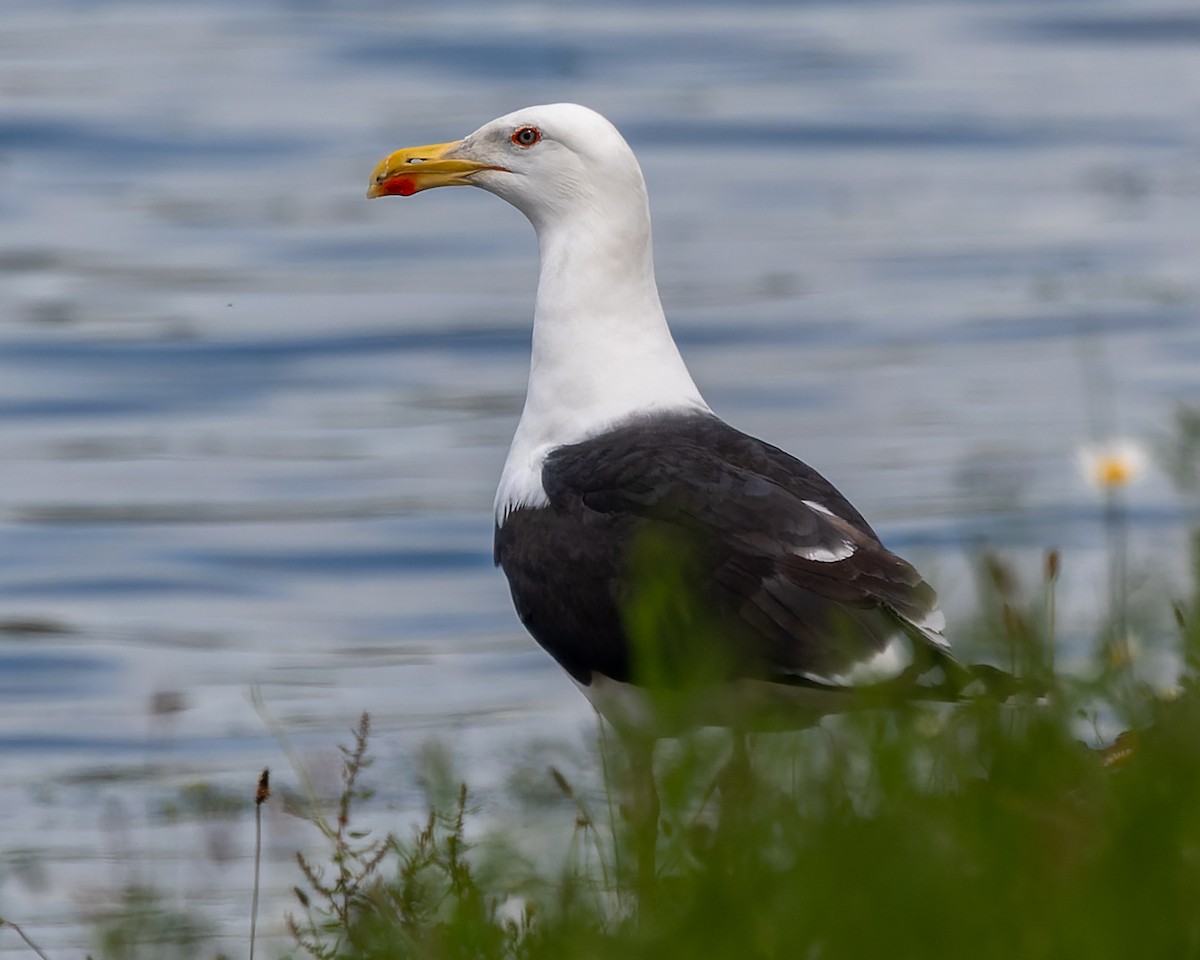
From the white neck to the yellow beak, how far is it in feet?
1.08

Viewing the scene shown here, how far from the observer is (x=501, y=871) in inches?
155

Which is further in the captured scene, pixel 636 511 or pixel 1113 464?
pixel 636 511

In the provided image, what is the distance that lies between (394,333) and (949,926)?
39.5 feet

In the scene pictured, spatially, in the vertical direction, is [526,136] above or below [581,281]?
above

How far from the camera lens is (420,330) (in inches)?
596

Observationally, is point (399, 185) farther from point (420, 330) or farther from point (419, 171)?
point (420, 330)

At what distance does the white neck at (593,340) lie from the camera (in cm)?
648

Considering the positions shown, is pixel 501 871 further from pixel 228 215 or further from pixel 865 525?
pixel 228 215

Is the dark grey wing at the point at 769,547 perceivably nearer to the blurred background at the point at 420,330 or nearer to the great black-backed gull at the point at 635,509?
the great black-backed gull at the point at 635,509

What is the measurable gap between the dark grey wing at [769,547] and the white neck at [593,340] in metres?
0.41

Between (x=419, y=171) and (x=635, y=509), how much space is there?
5.78 feet

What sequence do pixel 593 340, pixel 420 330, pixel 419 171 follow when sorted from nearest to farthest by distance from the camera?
1. pixel 593 340
2. pixel 419 171
3. pixel 420 330

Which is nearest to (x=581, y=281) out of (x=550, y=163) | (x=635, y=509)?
(x=550, y=163)

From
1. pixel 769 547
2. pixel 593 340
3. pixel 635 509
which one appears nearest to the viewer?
pixel 769 547
